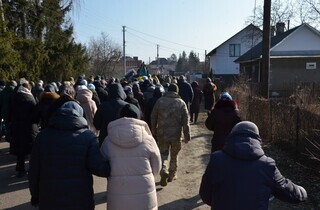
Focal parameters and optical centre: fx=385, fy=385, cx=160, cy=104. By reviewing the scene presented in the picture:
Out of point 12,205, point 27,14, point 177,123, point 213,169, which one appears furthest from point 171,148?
point 27,14

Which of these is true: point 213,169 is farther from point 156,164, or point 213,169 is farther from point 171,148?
point 171,148

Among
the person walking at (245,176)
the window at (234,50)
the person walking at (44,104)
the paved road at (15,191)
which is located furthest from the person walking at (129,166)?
the window at (234,50)

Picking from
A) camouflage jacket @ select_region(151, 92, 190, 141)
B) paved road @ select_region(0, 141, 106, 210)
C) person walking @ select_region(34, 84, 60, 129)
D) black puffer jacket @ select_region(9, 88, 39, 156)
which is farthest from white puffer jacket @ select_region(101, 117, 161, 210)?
black puffer jacket @ select_region(9, 88, 39, 156)

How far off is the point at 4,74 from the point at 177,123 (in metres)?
11.4

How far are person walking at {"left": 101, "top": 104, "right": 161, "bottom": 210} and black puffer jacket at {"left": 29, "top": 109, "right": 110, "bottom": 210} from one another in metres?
0.20

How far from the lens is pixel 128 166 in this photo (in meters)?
4.04

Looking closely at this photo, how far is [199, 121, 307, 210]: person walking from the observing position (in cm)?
328

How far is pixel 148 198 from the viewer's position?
414cm

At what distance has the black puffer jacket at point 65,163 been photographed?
Answer: 381cm

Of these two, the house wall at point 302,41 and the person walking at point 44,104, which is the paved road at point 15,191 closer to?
the person walking at point 44,104

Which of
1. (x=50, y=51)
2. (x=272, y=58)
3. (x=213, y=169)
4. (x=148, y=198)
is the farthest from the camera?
(x=272, y=58)

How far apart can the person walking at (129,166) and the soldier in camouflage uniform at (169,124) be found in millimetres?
3141

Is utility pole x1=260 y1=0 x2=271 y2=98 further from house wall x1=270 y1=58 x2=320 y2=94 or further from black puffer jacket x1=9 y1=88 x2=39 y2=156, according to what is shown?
house wall x1=270 y1=58 x2=320 y2=94

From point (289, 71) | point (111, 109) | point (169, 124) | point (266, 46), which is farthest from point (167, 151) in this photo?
point (289, 71)
